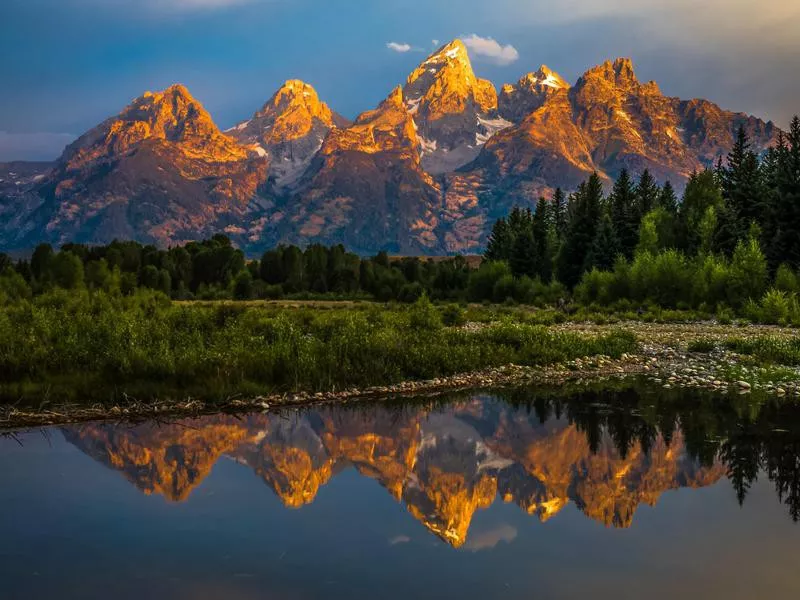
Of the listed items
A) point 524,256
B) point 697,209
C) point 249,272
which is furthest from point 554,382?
point 249,272

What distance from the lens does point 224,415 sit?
21438mm

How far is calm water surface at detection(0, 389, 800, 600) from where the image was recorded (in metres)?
11.1

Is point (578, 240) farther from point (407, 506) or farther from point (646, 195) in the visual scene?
point (407, 506)

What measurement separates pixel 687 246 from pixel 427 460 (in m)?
70.3

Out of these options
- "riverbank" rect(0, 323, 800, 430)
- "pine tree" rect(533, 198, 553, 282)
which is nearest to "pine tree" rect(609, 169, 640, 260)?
"pine tree" rect(533, 198, 553, 282)

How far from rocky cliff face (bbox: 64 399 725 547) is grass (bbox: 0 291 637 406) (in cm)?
286

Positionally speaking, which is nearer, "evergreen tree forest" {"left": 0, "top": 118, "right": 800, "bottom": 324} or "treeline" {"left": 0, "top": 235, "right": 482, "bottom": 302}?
"evergreen tree forest" {"left": 0, "top": 118, "right": 800, "bottom": 324}

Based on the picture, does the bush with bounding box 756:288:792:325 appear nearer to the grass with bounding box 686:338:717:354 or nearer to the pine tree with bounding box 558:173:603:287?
the grass with bounding box 686:338:717:354

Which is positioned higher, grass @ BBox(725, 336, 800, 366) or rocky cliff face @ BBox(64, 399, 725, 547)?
grass @ BBox(725, 336, 800, 366)

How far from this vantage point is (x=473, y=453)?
1894cm

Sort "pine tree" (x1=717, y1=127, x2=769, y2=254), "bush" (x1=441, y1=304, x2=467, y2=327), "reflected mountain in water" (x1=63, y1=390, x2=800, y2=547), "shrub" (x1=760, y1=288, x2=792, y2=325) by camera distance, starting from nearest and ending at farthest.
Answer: "reflected mountain in water" (x1=63, y1=390, x2=800, y2=547) → "shrub" (x1=760, y1=288, x2=792, y2=325) → "bush" (x1=441, y1=304, x2=467, y2=327) → "pine tree" (x1=717, y1=127, x2=769, y2=254)

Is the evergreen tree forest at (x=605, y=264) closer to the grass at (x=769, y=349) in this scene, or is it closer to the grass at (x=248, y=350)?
the grass at (x=769, y=349)

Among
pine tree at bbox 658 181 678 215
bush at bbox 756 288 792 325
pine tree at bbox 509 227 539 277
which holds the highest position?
pine tree at bbox 658 181 678 215

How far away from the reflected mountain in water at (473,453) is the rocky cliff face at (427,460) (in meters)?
0.03
